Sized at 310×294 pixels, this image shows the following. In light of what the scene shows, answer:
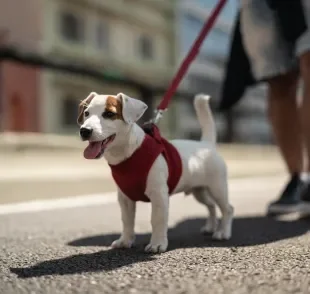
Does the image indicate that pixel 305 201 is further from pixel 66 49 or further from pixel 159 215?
pixel 66 49

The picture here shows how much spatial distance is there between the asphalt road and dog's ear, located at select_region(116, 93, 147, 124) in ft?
→ 0.84

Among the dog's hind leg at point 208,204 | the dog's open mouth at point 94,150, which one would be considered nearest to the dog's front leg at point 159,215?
the dog's open mouth at point 94,150

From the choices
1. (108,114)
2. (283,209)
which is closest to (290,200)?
(283,209)

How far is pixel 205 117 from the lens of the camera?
4.52ft

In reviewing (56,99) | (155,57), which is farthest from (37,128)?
(155,57)

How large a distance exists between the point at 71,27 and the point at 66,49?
0.56m

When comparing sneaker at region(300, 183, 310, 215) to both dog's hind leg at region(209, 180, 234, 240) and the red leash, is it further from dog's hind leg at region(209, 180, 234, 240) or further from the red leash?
the red leash

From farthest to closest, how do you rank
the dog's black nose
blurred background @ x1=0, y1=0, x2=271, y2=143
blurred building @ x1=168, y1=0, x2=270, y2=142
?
blurred building @ x1=168, y1=0, x2=270, y2=142 → blurred background @ x1=0, y1=0, x2=271, y2=143 → the dog's black nose

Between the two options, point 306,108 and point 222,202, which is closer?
point 222,202

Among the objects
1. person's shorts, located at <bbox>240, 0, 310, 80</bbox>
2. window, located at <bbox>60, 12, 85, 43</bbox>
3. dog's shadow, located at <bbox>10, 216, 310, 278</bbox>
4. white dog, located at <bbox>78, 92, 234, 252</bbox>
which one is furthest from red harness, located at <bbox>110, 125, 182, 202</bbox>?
window, located at <bbox>60, 12, 85, 43</bbox>

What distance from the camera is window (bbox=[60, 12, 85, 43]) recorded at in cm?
1008

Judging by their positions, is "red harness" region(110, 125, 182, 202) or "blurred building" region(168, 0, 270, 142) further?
"blurred building" region(168, 0, 270, 142)

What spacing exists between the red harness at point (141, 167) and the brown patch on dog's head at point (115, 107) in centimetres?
9

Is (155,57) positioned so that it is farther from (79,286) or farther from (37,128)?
(79,286)
